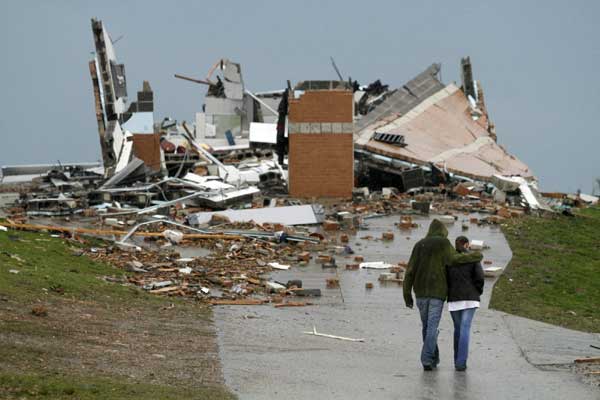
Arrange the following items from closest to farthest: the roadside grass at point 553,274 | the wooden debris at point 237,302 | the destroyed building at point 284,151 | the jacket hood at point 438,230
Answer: the jacket hood at point 438,230 → the wooden debris at point 237,302 → the roadside grass at point 553,274 → the destroyed building at point 284,151

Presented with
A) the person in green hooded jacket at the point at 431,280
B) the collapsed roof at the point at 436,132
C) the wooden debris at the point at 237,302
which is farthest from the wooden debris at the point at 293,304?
the collapsed roof at the point at 436,132

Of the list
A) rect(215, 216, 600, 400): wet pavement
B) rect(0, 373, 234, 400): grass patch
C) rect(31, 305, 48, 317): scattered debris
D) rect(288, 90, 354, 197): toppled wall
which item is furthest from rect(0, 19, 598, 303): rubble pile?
rect(0, 373, 234, 400): grass patch

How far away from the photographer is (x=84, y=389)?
9.62m

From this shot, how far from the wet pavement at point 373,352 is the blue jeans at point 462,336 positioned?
0.15 meters

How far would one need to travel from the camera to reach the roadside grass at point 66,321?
9773 mm

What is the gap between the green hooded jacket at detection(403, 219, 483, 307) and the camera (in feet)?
41.8

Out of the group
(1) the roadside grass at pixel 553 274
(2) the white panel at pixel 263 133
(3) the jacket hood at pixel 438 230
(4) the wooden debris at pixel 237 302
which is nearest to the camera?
(3) the jacket hood at pixel 438 230

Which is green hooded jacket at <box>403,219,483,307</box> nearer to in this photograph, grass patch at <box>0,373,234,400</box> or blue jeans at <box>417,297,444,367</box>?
blue jeans at <box>417,297,444,367</box>

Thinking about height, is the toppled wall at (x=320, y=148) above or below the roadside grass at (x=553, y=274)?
above

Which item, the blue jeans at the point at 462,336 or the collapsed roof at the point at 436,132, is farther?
the collapsed roof at the point at 436,132

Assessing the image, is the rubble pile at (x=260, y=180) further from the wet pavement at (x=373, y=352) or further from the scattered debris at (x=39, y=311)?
the scattered debris at (x=39, y=311)

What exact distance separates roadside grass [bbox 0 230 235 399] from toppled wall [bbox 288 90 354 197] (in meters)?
10.7

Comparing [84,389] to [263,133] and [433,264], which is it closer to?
[433,264]

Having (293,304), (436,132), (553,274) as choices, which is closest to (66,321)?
(293,304)
